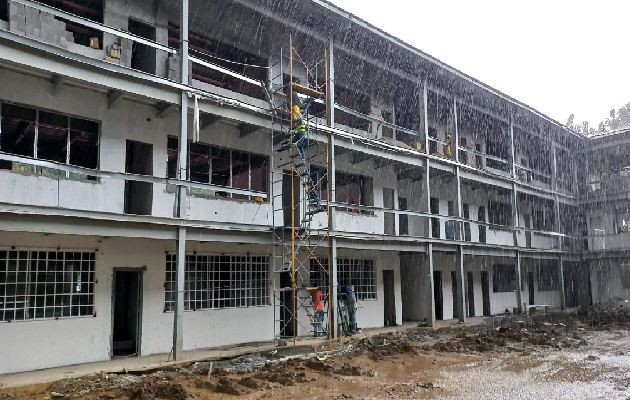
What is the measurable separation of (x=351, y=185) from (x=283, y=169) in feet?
12.0

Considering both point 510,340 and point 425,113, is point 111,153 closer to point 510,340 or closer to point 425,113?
point 425,113

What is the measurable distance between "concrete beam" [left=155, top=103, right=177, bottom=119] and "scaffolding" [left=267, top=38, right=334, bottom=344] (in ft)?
9.03

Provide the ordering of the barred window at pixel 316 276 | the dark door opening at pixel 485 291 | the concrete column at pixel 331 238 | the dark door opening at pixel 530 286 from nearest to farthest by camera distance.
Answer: the concrete column at pixel 331 238
the barred window at pixel 316 276
the dark door opening at pixel 485 291
the dark door opening at pixel 530 286

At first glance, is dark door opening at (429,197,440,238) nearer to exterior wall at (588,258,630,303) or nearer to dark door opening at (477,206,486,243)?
dark door opening at (477,206,486,243)

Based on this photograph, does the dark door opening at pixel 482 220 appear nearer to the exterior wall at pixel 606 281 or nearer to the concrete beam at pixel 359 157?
the concrete beam at pixel 359 157

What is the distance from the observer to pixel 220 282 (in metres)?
14.2

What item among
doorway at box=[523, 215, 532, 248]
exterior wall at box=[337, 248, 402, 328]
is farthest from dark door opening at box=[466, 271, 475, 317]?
exterior wall at box=[337, 248, 402, 328]

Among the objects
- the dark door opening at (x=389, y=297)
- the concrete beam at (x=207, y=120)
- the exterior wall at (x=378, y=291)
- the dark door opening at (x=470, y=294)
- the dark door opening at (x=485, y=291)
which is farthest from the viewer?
the dark door opening at (x=485, y=291)

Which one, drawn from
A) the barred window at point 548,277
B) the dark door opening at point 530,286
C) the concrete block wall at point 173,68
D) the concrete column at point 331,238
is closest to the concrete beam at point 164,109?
the concrete block wall at point 173,68

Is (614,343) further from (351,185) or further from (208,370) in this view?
(208,370)

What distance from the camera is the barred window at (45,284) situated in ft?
34.6

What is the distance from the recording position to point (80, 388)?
9.41m

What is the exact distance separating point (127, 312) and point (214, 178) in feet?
14.0

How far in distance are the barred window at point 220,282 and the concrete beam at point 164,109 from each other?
140 inches
